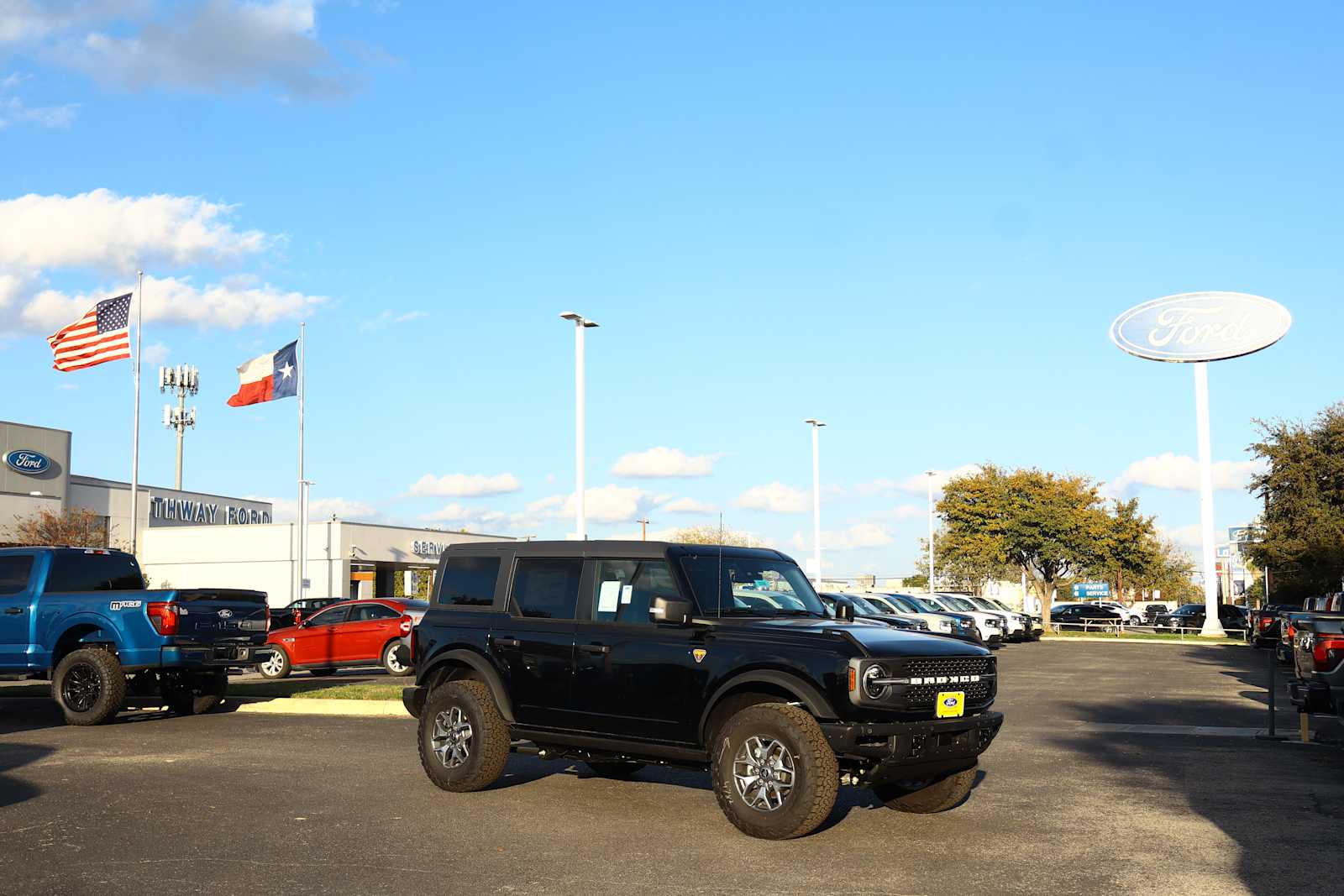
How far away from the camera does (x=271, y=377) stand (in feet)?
142

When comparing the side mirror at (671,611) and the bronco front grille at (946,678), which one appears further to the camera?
the side mirror at (671,611)

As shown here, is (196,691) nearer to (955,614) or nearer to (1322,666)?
(1322,666)

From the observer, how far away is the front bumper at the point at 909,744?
834cm

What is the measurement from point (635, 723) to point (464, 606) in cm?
223

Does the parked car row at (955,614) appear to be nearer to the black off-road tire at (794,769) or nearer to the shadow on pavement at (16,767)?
the shadow on pavement at (16,767)

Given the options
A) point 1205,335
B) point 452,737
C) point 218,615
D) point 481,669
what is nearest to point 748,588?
point 481,669

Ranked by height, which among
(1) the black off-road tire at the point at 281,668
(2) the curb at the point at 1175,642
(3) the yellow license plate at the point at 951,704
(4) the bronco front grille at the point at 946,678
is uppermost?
(4) the bronco front grille at the point at 946,678

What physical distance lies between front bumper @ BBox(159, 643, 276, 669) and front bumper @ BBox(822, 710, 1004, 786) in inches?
406

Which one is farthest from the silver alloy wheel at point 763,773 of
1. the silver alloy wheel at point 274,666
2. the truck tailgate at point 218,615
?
the silver alloy wheel at point 274,666

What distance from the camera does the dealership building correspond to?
2304 inches

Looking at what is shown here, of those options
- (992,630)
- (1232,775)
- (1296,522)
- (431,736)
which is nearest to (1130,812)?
(1232,775)

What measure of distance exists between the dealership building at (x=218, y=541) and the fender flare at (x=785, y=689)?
4937cm

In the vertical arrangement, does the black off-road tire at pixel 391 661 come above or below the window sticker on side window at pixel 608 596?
below

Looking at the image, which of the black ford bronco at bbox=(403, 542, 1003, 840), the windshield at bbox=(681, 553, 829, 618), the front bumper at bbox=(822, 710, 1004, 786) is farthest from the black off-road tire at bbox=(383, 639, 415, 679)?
the front bumper at bbox=(822, 710, 1004, 786)
